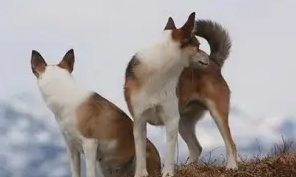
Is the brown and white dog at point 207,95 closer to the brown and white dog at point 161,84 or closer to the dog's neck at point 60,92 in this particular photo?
the brown and white dog at point 161,84

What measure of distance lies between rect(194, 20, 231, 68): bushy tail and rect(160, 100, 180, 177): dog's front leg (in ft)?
4.40

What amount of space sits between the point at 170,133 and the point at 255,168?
0.94m

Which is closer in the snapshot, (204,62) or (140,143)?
(140,143)

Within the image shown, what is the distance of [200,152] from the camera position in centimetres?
915

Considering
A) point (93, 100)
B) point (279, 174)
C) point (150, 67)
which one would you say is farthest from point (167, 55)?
point (279, 174)

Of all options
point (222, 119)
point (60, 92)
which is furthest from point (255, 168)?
point (60, 92)

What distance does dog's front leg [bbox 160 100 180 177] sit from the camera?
25.8 feet

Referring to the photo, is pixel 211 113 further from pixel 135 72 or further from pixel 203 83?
pixel 135 72

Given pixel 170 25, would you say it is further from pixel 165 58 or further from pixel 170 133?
pixel 170 133

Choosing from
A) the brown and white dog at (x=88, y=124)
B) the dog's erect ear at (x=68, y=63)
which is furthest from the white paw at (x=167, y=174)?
the dog's erect ear at (x=68, y=63)

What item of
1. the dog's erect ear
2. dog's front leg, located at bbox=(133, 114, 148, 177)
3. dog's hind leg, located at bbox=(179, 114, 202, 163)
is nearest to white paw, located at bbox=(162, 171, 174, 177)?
dog's front leg, located at bbox=(133, 114, 148, 177)

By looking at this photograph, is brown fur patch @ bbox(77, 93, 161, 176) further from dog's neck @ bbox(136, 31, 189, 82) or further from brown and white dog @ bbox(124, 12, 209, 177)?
dog's neck @ bbox(136, 31, 189, 82)

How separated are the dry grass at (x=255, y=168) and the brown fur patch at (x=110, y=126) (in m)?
0.43

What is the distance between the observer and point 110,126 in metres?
8.10
